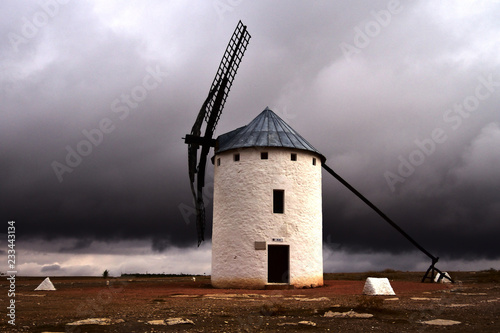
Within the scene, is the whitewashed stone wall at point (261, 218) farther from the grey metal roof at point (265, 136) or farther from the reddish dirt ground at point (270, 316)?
the reddish dirt ground at point (270, 316)

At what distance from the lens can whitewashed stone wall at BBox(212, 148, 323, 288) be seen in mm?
20938

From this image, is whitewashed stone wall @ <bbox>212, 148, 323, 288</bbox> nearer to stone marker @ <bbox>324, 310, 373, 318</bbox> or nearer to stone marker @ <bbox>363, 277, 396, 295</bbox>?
stone marker @ <bbox>363, 277, 396, 295</bbox>

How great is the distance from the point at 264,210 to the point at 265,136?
3.76 meters

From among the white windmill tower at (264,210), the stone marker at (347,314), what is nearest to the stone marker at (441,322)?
the stone marker at (347,314)

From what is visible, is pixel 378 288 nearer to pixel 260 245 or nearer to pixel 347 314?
pixel 347 314

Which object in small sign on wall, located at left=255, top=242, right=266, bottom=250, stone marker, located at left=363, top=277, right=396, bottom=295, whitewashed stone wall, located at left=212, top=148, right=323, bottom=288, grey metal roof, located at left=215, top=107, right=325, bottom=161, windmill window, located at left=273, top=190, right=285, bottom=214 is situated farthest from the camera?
windmill window, located at left=273, top=190, right=285, bottom=214

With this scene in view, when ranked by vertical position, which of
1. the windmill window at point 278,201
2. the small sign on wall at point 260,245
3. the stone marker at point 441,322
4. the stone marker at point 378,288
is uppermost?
the windmill window at point 278,201

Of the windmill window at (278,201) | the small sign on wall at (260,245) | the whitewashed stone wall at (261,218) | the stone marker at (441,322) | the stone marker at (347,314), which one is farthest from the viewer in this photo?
the windmill window at (278,201)

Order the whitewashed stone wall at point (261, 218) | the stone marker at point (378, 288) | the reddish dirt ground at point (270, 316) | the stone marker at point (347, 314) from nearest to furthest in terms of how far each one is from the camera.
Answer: the reddish dirt ground at point (270, 316), the stone marker at point (347, 314), the stone marker at point (378, 288), the whitewashed stone wall at point (261, 218)

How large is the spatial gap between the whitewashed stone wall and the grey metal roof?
1.00ft

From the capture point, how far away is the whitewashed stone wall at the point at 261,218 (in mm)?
20938

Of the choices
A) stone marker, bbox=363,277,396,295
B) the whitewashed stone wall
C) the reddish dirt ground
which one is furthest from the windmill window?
the reddish dirt ground

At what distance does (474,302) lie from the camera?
42.3ft

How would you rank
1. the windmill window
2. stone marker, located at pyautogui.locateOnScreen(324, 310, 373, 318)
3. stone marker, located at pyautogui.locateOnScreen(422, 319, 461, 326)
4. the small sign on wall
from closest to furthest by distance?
stone marker, located at pyautogui.locateOnScreen(422, 319, 461, 326), stone marker, located at pyautogui.locateOnScreen(324, 310, 373, 318), the small sign on wall, the windmill window
